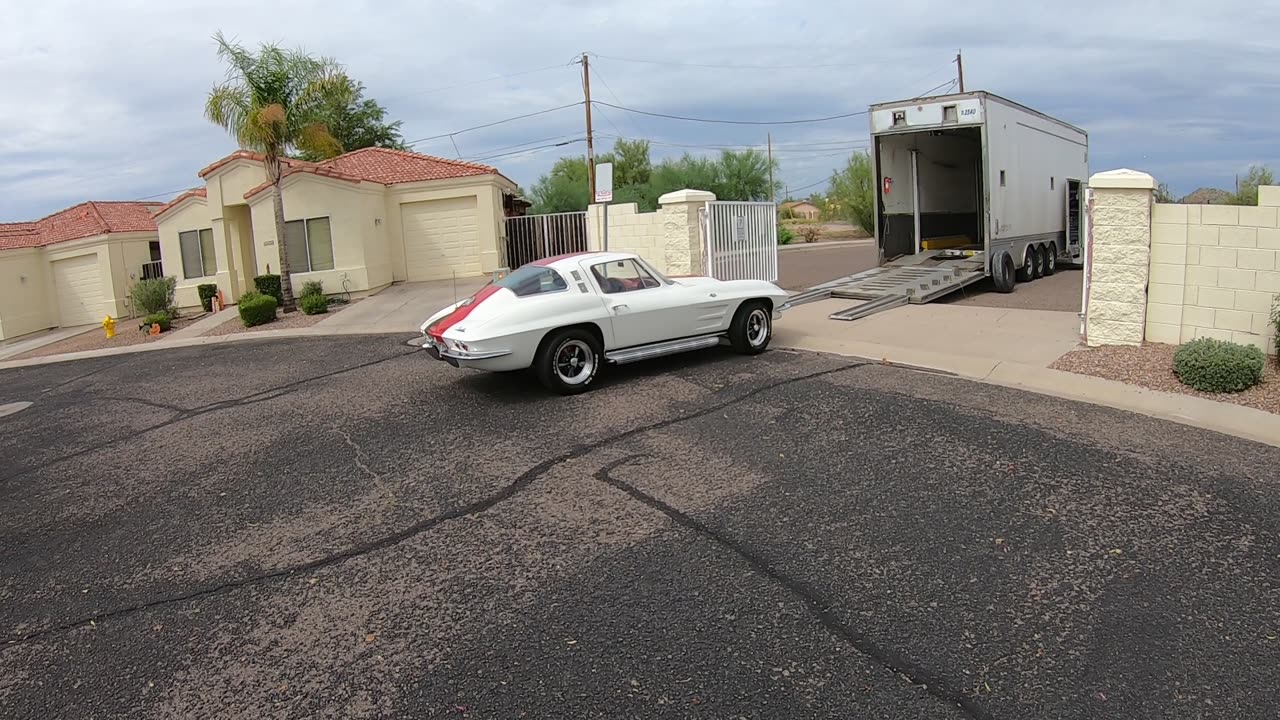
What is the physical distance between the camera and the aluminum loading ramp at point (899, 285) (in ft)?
46.2

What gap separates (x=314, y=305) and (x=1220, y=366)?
55.1ft

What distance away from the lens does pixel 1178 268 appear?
31.1 ft

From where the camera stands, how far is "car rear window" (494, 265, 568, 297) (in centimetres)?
912

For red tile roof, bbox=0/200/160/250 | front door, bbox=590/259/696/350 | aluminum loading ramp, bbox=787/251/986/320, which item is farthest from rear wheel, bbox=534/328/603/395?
red tile roof, bbox=0/200/160/250

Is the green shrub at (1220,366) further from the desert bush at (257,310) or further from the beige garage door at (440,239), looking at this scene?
the beige garage door at (440,239)

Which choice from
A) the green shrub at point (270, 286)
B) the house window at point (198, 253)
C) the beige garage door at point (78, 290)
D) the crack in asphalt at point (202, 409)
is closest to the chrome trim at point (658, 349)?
the crack in asphalt at point (202, 409)

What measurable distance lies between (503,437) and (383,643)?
11.5 ft

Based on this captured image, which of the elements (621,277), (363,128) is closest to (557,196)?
(363,128)

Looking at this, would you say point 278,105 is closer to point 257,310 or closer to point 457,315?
point 257,310

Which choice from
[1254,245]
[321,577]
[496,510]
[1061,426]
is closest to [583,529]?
[496,510]

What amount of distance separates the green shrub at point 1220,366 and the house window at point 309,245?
1903 cm

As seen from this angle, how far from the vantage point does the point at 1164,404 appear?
7.95 m

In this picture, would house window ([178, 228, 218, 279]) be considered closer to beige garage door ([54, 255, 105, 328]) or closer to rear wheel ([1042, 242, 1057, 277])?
beige garage door ([54, 255, 105, 328])

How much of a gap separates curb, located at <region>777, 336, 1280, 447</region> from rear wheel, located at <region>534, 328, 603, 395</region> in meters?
3.23
